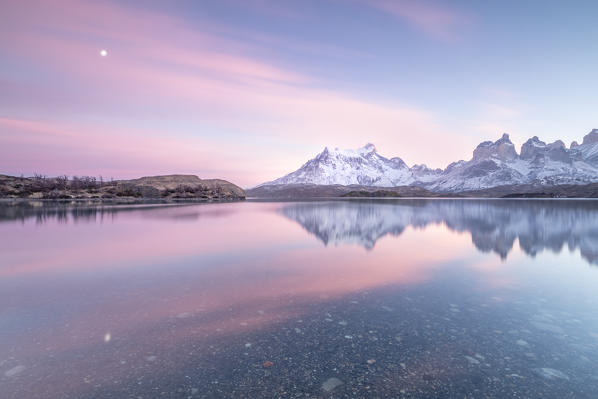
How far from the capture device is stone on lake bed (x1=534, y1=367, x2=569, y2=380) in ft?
32.1

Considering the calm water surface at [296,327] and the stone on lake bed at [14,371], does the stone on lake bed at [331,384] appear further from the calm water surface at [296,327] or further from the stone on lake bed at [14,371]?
the stone on lake bed at [14,371]

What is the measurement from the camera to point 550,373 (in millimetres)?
10008

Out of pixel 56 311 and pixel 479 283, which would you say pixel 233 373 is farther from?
pixel 479 283

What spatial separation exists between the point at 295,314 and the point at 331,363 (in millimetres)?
4390

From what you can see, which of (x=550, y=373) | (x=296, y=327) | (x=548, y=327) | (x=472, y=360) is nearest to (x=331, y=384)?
(x=296, y=327)

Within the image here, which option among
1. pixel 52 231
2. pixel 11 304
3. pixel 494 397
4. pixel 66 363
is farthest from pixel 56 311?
pixel 52 231

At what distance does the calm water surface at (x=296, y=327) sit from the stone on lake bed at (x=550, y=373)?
5 cm

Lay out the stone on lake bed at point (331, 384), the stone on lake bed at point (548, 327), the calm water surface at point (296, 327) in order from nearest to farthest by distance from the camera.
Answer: the stone on lake bed at point (331, 384) → the calm water surface at point (296, 327) → the stone on lake bed at point (548, 327)

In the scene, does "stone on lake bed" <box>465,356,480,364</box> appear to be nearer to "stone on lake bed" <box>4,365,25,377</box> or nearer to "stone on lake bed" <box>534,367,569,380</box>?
"stone on lake bed" <box>534,367,569,380</box>

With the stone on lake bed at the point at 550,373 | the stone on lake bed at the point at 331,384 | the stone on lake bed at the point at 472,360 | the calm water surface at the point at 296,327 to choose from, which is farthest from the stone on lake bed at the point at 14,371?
the stone on lake bed at the point at 550,373

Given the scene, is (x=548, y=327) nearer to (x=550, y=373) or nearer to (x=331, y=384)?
(x=550, y=373)

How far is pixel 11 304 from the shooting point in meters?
15.5

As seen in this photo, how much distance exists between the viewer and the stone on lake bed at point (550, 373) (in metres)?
9.80

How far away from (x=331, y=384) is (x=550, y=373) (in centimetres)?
746
